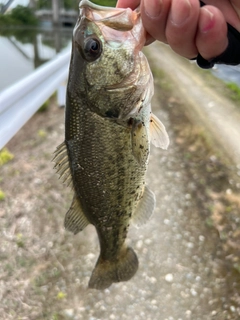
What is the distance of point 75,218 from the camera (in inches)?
68.9

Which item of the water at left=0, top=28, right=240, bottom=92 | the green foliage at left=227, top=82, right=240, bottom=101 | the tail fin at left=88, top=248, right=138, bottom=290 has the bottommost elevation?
the water at left=0, top=28, right=240, bottom=92

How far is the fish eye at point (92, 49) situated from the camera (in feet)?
4.73

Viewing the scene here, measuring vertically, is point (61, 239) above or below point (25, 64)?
above

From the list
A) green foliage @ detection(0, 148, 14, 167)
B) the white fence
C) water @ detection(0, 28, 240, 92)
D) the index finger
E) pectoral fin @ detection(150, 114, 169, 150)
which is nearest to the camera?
the index finger

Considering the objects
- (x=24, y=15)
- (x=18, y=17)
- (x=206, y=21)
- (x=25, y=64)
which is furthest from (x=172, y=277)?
(x=24, y=15)

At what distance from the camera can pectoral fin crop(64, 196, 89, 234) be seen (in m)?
1.73

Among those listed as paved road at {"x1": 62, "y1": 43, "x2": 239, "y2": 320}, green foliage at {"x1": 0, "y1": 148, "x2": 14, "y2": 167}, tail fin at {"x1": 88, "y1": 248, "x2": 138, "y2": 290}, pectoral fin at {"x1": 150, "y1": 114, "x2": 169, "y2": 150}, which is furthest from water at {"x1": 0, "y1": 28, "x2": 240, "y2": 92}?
tail fin at {"x1": 88, "y1": 248, "x2": 138, "y2": 290}

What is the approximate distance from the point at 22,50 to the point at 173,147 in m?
13.1

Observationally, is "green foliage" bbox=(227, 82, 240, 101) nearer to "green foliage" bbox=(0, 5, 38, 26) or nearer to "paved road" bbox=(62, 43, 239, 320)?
"paved road" bbox=(62, 43, 239, 320)

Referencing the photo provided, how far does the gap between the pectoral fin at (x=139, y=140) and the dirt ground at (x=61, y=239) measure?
1.53 meters

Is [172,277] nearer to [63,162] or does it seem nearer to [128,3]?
[63,162]

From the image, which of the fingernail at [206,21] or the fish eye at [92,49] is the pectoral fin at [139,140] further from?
the fingernail at [206,21]

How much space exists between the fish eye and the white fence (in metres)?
0.87

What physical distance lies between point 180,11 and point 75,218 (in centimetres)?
110
